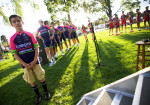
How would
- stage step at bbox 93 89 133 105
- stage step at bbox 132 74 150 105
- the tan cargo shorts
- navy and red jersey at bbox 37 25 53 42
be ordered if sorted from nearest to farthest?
stage step at bbox 132 74 150 105, stage step at bbox 93 89 133 105, the tan cargo shorts, navy and red jersey at bbox 37 25 53 42

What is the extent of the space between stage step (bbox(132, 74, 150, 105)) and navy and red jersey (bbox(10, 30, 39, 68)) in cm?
241

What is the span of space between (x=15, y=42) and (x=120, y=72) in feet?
11.5

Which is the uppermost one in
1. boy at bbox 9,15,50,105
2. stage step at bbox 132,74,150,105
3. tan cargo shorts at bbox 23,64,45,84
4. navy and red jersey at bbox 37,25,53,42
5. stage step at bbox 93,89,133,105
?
navy and red jersey at bbox 37,25,53,42

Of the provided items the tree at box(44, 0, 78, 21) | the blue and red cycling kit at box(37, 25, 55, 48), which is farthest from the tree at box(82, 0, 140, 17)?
the blue and red cycling kit at box(37, 25, 55, 48)

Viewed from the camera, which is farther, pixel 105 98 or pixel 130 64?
pixel 130 64

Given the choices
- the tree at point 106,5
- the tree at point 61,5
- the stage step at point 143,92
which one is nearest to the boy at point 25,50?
the stage step at point 143,92

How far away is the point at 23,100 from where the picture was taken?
9.10 ft

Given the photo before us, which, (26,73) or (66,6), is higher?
(66,6)

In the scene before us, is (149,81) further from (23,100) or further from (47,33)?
(47,33)

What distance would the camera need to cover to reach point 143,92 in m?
1.04

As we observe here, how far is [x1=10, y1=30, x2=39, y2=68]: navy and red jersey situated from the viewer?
222cm

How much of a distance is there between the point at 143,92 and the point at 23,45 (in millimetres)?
2668

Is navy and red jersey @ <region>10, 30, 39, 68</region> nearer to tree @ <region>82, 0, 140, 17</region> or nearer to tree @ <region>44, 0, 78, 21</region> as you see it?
tree @ <region>44, 0, 78, 21</region>

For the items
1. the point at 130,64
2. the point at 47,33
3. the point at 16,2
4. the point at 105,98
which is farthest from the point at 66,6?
the point at 105,98
